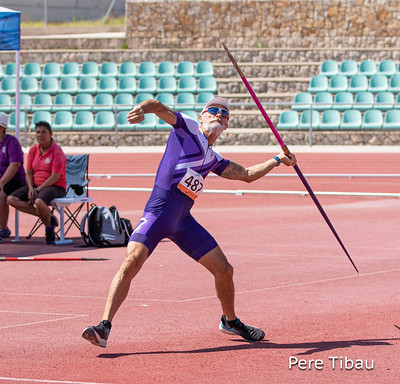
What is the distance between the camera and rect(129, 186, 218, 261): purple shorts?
259 inches

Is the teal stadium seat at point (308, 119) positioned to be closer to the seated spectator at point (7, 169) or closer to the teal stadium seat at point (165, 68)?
the teal stadium seat at point (165, 68)

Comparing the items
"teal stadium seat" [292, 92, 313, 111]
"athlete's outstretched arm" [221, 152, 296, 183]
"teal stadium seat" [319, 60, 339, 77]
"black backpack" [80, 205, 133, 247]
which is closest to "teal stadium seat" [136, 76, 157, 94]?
"teal stadium seat" [292, 92, 313, 111]

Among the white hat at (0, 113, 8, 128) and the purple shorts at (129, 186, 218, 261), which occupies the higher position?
the white hat at (0, 113, 8, 128)

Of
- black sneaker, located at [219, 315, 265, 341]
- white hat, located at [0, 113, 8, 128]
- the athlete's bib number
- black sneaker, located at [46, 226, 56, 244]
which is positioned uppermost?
white hat, located at [0, 113, 8, 128]

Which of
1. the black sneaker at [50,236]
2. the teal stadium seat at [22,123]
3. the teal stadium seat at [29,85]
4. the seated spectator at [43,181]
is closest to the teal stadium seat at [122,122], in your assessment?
the teal stadium seat at [22,123]

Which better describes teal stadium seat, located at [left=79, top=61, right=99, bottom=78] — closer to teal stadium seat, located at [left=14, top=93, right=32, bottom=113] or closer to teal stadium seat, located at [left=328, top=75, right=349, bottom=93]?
teal stadium seat, located at [left=14, top=93, right=32, bottom=113]

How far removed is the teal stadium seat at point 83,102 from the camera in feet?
98.5

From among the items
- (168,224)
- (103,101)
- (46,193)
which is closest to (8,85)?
(103,101)

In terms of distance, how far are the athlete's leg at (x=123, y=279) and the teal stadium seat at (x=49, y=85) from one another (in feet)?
84.1

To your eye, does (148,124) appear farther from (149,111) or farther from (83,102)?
(149,111)

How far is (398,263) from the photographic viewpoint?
429 inches

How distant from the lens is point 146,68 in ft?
104

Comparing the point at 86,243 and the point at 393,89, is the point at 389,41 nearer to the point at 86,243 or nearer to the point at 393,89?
the point at 393,89

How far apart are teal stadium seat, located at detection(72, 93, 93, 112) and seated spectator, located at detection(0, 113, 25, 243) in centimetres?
1649
